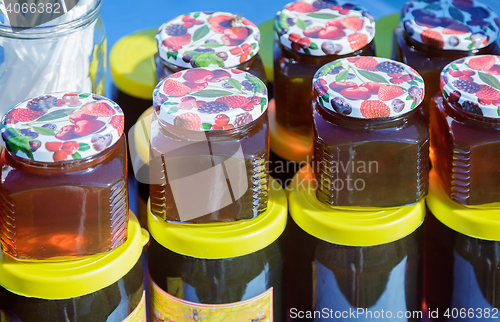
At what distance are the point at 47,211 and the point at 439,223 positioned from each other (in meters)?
0.61

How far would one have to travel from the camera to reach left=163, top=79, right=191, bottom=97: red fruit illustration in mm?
894

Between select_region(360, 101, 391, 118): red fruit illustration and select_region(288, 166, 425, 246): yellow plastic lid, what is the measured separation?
0.52 ft

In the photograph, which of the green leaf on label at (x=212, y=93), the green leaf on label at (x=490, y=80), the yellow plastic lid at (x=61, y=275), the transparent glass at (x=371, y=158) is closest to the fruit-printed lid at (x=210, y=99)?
the green leaf on label at (x=212, y=93)

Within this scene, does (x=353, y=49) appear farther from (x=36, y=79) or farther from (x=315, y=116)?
(x=36, y=79)

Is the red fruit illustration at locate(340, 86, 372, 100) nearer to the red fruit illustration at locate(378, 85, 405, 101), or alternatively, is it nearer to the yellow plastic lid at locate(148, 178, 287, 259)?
the red fruit illustration at locate(378, 85, 405, 101)

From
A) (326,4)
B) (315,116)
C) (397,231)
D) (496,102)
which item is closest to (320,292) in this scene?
(397,231)

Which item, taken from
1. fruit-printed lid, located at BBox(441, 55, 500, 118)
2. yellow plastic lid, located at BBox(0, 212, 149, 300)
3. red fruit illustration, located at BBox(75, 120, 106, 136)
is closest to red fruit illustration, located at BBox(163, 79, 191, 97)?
red fruit illustration, located at BBox(75, 120, 106, 136)

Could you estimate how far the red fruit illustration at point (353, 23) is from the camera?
3.45ft

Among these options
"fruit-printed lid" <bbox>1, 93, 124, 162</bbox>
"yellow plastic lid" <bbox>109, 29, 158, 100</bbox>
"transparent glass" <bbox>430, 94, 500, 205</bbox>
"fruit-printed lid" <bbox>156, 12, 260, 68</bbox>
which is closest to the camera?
"fruit-printed lid" <bbox>1, 93, 124, 162</bbox>

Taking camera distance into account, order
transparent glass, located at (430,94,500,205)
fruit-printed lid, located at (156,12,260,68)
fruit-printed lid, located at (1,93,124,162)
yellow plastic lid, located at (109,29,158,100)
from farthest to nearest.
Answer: yellow plastic lid, located at (109,29,158,100) < fruit-printed lid, located at (156,12,260,68) < transparent glass, located at (430,94,500,205) < fruit-printed lid, located at (1,93,124,162)

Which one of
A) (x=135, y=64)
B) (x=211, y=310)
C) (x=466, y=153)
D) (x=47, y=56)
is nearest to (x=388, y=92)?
(x=466, y=153)

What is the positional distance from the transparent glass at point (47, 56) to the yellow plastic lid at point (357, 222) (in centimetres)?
41

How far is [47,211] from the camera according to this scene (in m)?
0.80

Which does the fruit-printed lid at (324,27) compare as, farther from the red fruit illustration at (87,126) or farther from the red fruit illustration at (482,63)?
the red fruit illustration at (87,126)
